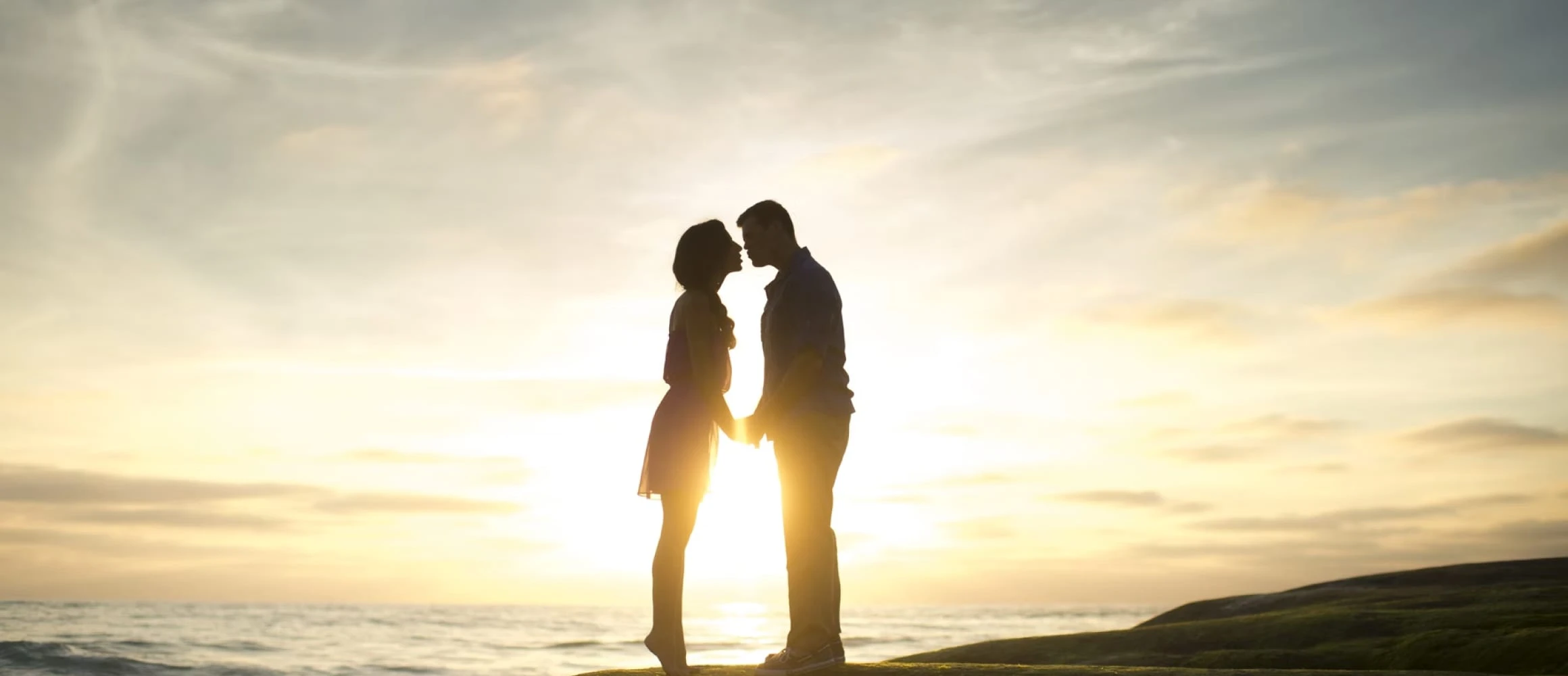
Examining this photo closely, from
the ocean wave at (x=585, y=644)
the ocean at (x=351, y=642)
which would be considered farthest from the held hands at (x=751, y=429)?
the ocean wave at (x=585, y=644)

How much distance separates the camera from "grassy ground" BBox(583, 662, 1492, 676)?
8234 mm

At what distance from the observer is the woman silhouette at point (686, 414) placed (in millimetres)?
8047

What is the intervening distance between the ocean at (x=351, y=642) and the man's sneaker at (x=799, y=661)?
35.6 meters

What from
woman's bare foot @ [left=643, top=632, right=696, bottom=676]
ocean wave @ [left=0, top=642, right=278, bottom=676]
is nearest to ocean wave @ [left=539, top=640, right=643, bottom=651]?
ocean wave @ [left=0, top=642, right=278, bottom=676]

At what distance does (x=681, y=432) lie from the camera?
8.24 meters

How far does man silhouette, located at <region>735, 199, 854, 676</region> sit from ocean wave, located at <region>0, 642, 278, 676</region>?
3713 cm

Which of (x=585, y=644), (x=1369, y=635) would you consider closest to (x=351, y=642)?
(x=585, y=644)

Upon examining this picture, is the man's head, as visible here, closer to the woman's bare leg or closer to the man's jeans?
the man's jeans

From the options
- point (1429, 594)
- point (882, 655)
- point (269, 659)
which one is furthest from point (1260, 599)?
point (269, 659)

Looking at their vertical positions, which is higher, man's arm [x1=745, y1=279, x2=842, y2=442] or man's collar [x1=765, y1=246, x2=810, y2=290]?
man's collar [x1=765, y1=246, x2=810, y2=290]

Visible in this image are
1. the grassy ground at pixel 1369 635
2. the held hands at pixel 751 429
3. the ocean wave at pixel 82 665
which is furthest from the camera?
the ocean wave at pixel 82 665

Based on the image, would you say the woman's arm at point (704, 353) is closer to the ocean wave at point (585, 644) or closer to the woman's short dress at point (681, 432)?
the woman's short dress at point (681, 432)

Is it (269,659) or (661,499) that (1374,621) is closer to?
(661,499)

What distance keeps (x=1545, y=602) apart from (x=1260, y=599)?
7350 mm
